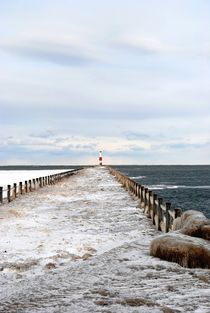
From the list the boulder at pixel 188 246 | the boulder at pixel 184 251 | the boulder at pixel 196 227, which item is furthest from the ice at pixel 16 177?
the boulder at pixel 184 251

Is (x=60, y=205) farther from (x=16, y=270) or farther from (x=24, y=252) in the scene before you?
(x=16, y=270)

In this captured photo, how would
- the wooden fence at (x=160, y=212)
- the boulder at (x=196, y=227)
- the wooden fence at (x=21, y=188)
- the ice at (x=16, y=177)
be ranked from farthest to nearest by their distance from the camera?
1. the ice at (x=16, y=177)
2. the wooden fence at (x=21, y=188)
3. the wooden fence at (x=160, y=212)
4. the boulder at (x=196, y=227)

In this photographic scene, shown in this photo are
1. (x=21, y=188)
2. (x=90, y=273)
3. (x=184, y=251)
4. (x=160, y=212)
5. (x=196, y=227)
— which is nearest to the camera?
(x=90, y=273)

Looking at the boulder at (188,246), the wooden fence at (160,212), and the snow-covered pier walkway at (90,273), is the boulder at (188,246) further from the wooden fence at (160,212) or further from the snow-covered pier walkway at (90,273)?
the wooden fence at (160,212)

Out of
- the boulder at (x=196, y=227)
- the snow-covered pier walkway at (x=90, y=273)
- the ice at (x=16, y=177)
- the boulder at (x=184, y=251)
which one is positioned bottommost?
the ice at (x=16, y=177)

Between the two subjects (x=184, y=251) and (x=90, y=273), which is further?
(x=184, y=251)

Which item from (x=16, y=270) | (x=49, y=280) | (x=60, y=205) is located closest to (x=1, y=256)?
(x=16, y=270)

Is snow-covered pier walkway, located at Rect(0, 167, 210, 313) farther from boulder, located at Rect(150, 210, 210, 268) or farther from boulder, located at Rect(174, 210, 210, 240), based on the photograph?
boulder, located at Rect(174, 210, 210, 240)

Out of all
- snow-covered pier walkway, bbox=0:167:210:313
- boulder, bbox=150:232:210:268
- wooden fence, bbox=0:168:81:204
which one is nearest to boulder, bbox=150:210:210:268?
boulder, bbox=150:232:210:268

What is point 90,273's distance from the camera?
8219 millimetres

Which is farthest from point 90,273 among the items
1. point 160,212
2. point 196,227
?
point 160,212

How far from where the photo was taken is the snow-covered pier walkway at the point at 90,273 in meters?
6.37

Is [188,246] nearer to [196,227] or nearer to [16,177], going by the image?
[196,227]

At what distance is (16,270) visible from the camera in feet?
29.0
